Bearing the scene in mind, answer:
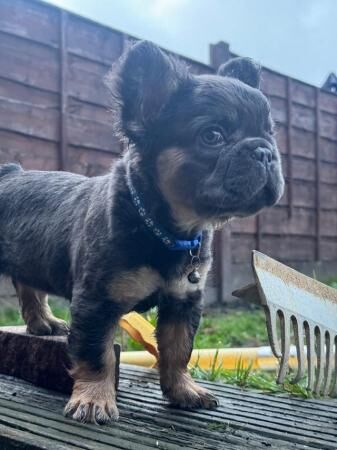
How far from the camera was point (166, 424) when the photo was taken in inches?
74.9

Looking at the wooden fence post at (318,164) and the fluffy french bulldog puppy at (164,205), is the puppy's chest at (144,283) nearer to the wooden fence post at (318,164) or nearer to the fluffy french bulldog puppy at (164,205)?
the fluffy french bulldog puppy at (164,205)

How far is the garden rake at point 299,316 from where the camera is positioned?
1981 millimetres

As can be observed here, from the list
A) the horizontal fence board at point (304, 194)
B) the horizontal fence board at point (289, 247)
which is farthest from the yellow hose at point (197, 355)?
the horizontal fence board at point (304, 194)

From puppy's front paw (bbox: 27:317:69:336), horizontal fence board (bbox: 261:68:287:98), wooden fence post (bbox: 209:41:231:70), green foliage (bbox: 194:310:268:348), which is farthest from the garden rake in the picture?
horizontal fence board (bbox: 261:68:287:98)

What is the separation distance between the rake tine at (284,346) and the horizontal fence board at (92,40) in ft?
13.2

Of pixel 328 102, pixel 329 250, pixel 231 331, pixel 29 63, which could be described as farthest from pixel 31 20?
pixel 329 250

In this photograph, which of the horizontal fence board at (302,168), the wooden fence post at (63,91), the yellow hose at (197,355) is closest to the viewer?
the yellow hose at (197,355)

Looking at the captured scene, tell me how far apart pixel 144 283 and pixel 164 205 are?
257mm

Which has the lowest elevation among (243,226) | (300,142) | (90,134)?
(243,226)

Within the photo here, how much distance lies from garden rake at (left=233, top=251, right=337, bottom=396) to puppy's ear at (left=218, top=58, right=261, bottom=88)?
29.6 inches

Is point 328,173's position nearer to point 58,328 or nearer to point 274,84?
point 274,84

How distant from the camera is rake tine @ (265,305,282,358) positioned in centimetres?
192

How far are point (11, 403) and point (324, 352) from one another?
1028 mm

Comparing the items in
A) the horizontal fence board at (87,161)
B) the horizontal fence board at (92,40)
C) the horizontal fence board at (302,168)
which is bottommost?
the horizontal fence board at (87,161)
